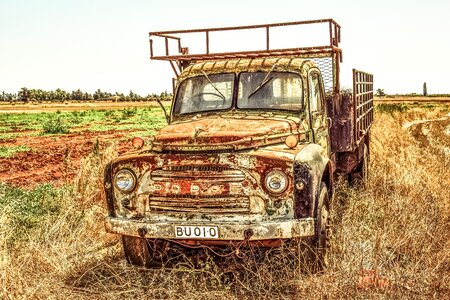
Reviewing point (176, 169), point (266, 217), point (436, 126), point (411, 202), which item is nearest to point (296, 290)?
point (266, 217)

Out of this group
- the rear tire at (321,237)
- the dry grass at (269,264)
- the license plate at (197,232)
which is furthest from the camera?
the rear tire at (321,237)

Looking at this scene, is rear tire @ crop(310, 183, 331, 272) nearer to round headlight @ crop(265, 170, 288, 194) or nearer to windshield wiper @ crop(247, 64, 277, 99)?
round headlight @ crop(265, 170, 288, 194)

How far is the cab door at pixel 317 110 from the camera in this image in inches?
233

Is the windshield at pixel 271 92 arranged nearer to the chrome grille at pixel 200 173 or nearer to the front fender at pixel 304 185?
the front fender at pixel 304 185

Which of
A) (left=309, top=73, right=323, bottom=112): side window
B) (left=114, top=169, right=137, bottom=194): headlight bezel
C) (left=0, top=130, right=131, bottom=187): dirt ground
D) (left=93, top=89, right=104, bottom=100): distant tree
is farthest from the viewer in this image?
(left=93, top=89, right=104, bottom=100): distant tree

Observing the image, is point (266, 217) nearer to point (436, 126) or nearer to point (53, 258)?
point (53, 258)

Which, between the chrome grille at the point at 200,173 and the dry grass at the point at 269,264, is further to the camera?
the chrome grille at the point at 200,173

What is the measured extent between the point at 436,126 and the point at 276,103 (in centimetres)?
1623

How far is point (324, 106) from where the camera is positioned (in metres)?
6.39

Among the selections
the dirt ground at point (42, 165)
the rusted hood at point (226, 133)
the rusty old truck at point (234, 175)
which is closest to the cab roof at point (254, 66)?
the rusty old truck at point (234, 175)

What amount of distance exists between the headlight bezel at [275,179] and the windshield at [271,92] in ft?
4.71

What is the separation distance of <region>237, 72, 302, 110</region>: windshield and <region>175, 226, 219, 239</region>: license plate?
5.77 feet

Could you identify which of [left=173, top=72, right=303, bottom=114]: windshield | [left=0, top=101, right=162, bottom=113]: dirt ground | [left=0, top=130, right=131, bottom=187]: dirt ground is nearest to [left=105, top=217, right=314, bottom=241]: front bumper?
[left=173, top=72, right=303, bottom=114]: windshield

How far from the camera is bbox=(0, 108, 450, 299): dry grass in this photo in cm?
437
